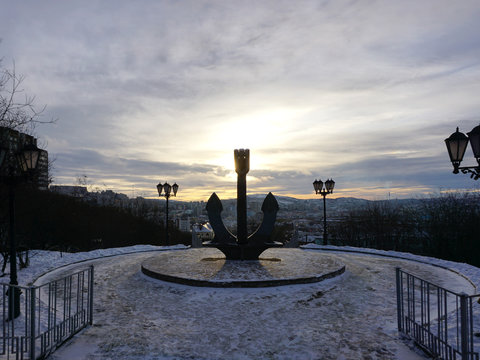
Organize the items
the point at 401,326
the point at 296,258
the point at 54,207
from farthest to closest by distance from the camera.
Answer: the point at 54,207 → the point at 296,258 → the point at 401,326

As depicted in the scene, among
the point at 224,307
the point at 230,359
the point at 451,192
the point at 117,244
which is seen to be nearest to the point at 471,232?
the point at 451,192

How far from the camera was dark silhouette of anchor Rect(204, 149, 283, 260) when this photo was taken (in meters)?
9.90

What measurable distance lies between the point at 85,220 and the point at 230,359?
22113mm

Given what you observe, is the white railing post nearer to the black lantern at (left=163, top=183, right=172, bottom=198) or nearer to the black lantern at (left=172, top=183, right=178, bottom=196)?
the black lantern at (left=163, top=183, right=172, bottom=198)

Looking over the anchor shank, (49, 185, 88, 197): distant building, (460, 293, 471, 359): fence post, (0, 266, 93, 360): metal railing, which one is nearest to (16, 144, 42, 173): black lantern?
(0, 266, 93, 360): metal railing

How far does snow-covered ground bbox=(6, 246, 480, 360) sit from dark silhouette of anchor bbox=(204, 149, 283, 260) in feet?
8.78

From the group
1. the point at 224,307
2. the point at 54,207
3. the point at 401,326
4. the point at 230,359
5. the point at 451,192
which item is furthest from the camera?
the point at 451,192

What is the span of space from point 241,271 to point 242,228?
190cm

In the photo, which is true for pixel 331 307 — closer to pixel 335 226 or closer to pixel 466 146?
pixel 466 146

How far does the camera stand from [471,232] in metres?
20.3

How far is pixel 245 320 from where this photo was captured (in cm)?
519

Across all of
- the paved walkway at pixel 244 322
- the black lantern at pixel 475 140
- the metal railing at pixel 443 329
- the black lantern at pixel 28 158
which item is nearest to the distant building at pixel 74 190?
the black lantern at pixel 28 158

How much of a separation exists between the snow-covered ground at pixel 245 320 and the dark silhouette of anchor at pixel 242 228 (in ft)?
8.78

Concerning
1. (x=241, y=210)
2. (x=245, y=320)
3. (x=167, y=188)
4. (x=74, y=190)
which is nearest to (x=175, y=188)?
(x=167, y=188)
